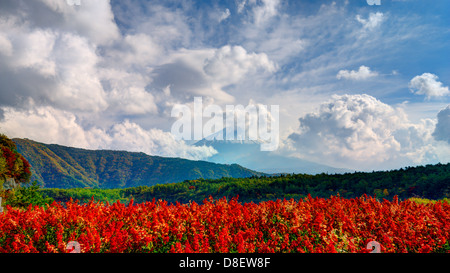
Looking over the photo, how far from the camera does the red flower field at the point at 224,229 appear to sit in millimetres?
5727

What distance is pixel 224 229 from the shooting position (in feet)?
19.0

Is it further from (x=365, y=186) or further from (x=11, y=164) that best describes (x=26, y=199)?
(x=365, y=186)

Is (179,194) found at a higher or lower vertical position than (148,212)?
lower

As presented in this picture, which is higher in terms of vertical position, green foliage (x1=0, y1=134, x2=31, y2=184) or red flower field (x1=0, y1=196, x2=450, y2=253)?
green foliage (x1=0, y1=134, x2=31, y2=184)

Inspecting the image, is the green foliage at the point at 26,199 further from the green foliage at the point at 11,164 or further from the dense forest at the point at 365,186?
the green foliage at the point at 11,164

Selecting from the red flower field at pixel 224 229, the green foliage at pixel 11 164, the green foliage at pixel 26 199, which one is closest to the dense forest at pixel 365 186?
the green foliage at pixel 26 199

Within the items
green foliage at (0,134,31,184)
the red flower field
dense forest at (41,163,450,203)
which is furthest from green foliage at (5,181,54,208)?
the red flower field

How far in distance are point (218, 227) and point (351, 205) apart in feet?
16.5

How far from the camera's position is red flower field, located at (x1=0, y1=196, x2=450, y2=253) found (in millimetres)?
5727

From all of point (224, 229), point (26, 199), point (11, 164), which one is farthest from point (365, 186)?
point (11, 164)

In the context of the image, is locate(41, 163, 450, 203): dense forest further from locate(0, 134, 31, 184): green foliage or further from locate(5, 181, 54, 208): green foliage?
locate(0, 134, 31, 184): green foliage
